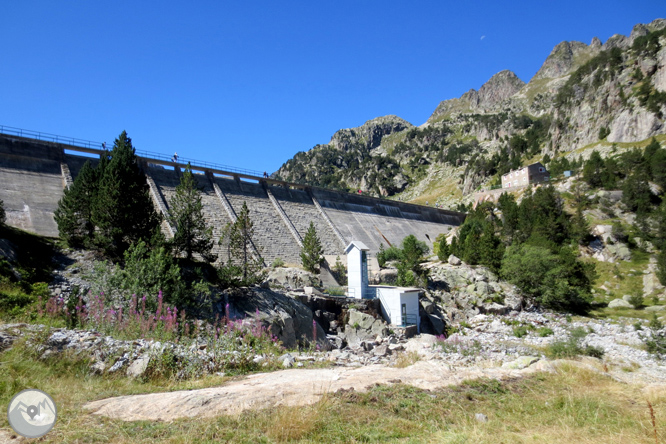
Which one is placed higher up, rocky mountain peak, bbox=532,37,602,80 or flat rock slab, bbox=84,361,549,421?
rocky mountain peak, bbox=532,37,602,80

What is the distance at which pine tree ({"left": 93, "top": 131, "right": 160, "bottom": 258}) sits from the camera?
16781mm

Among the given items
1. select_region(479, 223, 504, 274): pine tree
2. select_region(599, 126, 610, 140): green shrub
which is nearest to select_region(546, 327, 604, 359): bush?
select_region(479, 223, 504, 274): pine tree

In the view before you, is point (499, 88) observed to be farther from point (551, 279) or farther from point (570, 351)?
point (570, 351)

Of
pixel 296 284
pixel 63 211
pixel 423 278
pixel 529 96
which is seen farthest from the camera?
pixel 529 96

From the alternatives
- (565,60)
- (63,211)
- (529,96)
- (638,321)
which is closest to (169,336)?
(63,211)

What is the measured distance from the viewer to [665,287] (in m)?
29.4

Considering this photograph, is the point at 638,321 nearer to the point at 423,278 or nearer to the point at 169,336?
the point at 423,278

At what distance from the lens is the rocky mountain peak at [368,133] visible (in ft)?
520

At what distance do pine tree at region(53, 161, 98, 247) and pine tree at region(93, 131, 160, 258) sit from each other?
1.37m

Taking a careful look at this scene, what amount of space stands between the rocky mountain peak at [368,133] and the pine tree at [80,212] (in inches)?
5406

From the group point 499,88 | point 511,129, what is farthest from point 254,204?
point 499,88

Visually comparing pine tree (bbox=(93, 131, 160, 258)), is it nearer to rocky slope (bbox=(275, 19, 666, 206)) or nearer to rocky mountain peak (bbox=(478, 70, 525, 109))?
rocky slope (bbox=(275, 19, 666, 206))

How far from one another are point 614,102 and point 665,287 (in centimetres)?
5137

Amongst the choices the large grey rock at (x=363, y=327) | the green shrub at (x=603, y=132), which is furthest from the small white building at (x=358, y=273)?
the green shrub at (x=603, y=132)
